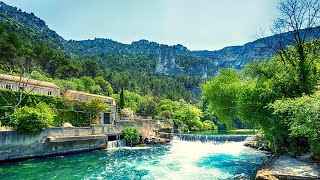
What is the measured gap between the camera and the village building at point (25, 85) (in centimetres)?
3233

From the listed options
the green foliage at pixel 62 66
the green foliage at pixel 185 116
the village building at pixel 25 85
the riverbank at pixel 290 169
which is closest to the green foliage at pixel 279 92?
the riverbank at pixel 290 169

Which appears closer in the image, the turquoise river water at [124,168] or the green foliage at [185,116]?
the turquoise river water at [124,168]

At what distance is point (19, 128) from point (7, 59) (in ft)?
98.4

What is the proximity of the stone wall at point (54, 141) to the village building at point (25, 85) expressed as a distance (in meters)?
6.93

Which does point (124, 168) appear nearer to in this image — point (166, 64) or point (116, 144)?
point (116, 144)

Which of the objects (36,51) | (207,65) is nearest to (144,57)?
(207,65)

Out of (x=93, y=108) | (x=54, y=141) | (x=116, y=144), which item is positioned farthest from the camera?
(x=93, y=108)

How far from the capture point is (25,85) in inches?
1200

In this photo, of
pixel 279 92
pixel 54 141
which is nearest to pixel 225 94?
pixel 279 92

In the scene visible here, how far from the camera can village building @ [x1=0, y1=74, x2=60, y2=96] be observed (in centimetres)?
3233

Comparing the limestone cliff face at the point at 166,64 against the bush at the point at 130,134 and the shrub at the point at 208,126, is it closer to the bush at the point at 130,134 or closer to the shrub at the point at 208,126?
the shrub at the point at 208,126

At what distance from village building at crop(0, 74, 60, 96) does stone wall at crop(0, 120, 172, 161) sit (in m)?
6.93

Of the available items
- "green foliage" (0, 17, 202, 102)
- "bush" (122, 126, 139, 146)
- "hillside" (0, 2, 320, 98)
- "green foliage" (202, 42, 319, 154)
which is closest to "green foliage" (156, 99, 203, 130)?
"green foliage" (0, 17, 202, 102)

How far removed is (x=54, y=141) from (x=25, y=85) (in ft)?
33.6
